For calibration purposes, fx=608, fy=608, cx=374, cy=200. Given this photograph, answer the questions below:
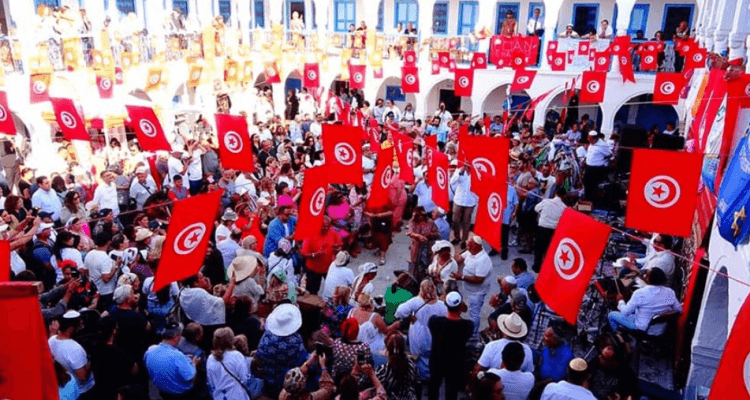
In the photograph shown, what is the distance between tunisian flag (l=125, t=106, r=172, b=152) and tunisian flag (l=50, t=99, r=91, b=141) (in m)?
0.87

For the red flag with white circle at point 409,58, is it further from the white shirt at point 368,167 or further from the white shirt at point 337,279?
the white shirt at point 337,279

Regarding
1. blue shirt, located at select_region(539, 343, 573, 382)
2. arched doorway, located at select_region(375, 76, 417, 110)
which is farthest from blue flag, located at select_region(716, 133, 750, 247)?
arched doorway, located at select_region(375, 76, 417, 110)

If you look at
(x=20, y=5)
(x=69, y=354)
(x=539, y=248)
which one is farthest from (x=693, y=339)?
(x=20, y=5)

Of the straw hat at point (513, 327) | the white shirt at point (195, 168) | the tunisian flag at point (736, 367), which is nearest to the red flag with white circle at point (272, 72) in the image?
the white shirt at point (195, 168)

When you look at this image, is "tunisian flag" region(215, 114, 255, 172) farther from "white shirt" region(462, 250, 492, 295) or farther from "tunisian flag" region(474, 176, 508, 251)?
"tunisian flag" region(474, 176, 508, 251)

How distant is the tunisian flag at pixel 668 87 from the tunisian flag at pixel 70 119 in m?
11.7

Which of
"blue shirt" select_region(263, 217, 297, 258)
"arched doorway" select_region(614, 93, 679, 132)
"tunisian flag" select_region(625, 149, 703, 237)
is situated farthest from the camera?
"arched doorway" select_region(614, 93, 679, 132)

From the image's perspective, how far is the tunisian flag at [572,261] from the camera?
4824 mm

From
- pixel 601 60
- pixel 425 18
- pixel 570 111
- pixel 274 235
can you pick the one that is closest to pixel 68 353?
pixel 274 235

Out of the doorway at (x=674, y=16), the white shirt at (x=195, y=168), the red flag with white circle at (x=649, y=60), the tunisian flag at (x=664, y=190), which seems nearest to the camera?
the tunisian flag at (x=664, y=190)

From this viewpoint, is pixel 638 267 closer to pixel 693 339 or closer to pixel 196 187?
pixel 693 339

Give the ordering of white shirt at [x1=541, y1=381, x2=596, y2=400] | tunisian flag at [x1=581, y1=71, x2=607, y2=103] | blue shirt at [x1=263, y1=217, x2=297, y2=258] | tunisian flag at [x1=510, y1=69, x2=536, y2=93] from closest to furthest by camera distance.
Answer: white shirt at [x1=541, y1=381, x2=596, y2=400] < blue shirt at [x1=263, y1=217, x2=297, y2=258] < tunisian flag at [x1=581, y1=71, x2=607, y2=103] < tunisian flag at [x1=510, y1=69, x2=536, y2=93]

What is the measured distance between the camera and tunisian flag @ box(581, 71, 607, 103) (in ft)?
48.8

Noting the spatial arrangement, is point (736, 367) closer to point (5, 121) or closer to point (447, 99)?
point (5, 121)
